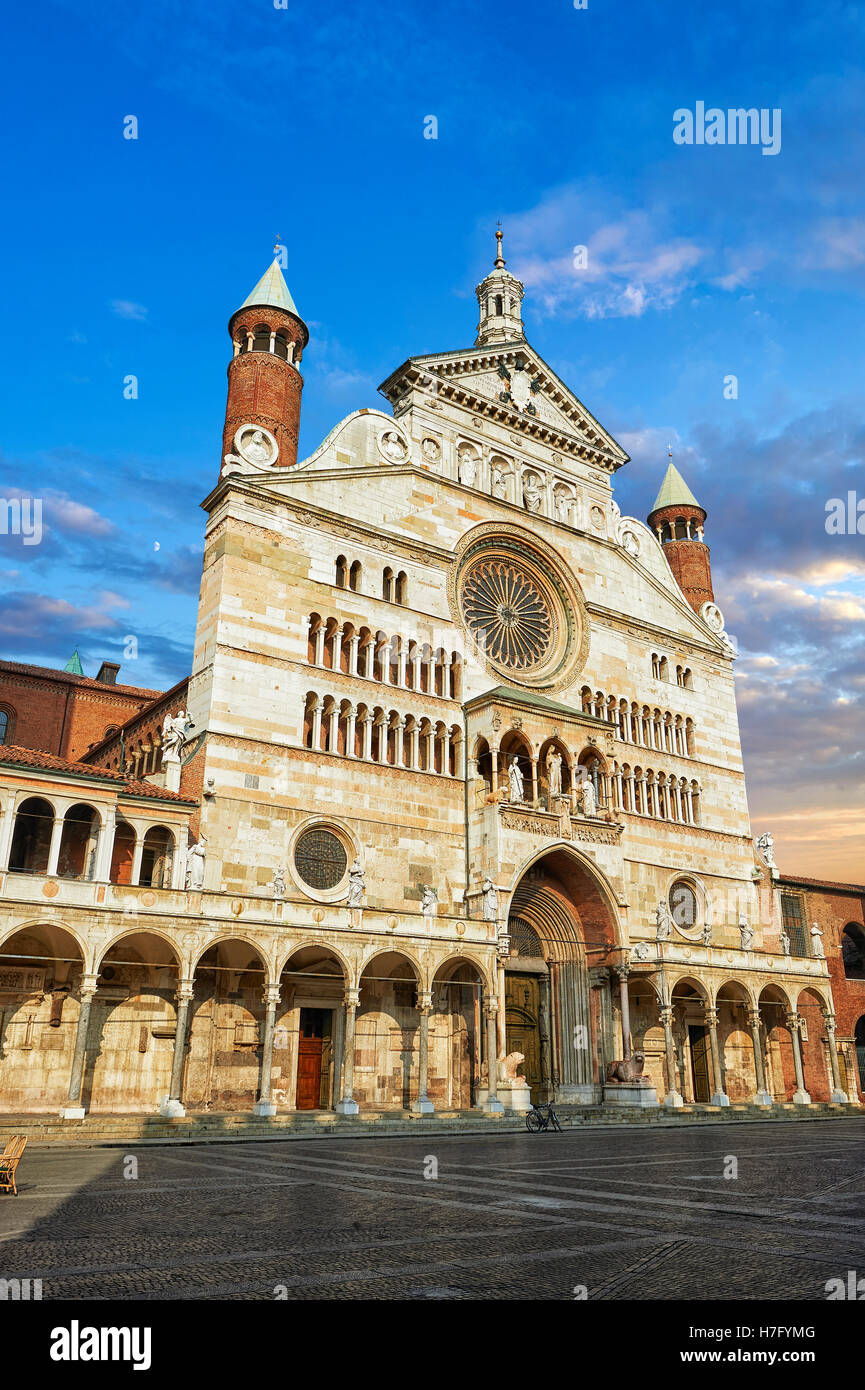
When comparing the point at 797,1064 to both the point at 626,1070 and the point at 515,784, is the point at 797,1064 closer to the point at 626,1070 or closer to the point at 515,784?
the point at 626,1070

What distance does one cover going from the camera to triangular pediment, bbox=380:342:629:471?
3925 centimetres

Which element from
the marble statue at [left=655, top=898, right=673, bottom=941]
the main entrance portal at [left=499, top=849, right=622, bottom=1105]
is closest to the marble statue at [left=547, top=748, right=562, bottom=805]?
the main entrance portal at [left=499, top=849, right=622, bottom=1105]

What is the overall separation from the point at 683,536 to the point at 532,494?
12.6 meters

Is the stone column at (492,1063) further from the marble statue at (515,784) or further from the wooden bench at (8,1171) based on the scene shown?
the wooden bench at (8,1171)

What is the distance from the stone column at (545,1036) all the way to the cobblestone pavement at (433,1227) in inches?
701

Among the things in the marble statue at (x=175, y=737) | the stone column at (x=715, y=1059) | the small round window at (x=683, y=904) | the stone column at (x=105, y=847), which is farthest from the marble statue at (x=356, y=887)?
the small round window at (x=683, y=904)

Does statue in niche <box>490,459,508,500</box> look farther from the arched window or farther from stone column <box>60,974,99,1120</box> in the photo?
the arched window

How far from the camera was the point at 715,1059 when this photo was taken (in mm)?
36844

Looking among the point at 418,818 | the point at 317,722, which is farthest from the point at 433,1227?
the point at 418,818

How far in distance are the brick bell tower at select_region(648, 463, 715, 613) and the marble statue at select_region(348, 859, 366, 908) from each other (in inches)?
1052

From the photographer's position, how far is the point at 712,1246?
27.2ft

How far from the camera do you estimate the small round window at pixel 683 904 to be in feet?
131

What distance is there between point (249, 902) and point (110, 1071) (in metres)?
5.50

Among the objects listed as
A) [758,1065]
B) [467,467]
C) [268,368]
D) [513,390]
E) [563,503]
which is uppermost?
[513,390]
